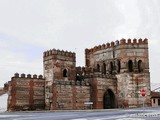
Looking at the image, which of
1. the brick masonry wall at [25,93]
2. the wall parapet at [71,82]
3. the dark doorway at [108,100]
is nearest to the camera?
the brick masonry wall at [25,93]

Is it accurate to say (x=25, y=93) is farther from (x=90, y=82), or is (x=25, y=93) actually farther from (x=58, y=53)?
(x=90, y=82)

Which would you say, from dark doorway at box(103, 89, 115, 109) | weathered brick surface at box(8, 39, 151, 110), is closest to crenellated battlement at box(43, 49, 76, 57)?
weathered brick surface at box(8, 39, 151, 110)

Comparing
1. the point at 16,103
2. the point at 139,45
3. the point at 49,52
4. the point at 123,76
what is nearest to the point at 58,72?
the point at 49,52

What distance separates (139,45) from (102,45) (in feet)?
23.0

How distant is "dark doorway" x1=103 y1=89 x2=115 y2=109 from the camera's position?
171 ft

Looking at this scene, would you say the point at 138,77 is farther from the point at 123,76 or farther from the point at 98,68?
the point at 98,68

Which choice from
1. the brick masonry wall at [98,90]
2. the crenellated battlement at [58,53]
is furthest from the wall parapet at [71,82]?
the crenellated battlement at [58,53]

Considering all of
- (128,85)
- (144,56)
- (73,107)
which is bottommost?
(73,107)

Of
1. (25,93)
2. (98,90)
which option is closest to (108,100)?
(98,90)

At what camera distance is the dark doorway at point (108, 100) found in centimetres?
5212

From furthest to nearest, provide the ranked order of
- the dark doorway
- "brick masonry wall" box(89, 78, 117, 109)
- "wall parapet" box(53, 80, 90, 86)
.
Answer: the dark doorway < "brick masonry wall" box(89, 78, 117, 109) < "wall parapet" box(53, 80, 90, 86)

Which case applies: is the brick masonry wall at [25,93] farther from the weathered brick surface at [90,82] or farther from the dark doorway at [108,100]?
the dark doorway at [108,100]

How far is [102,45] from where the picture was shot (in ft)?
184

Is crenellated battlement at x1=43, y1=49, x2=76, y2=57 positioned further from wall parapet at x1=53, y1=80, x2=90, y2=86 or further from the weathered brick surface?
wall parapet at x1=53, y1=80, x2=90, y2=86
